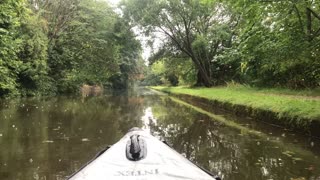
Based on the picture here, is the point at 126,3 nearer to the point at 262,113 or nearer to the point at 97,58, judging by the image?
the point at 97,58

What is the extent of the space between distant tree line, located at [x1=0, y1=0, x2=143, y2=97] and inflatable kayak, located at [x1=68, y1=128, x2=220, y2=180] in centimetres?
2071

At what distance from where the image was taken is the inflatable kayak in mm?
3236

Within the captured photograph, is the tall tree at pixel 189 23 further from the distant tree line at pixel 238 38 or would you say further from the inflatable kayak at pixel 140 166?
the inflatable kayak at pixel 140 166

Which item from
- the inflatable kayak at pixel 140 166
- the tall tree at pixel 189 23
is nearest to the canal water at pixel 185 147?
the inflatable kayak at pixel 140 166

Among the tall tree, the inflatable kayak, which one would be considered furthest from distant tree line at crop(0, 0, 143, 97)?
the inflatable kayak

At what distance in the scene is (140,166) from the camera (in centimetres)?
351

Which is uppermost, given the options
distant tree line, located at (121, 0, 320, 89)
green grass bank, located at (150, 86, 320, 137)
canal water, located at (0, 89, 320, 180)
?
distant tree line, located at (121, 0, 320, 89)

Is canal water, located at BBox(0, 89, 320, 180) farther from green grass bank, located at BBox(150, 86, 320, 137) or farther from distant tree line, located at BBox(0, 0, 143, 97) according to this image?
distant tree line, located at BBox(0, 0, 143, 97)

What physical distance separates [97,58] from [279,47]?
28.1 m

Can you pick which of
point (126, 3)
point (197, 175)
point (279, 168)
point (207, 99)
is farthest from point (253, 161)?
point (126, 3)

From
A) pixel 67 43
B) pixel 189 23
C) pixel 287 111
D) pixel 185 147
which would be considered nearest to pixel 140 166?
pixel 185 147

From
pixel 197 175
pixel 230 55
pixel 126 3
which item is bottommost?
pixel 197 175

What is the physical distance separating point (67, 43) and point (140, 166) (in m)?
31.2

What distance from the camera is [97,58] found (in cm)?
3512
